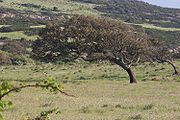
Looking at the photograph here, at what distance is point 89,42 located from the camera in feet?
144

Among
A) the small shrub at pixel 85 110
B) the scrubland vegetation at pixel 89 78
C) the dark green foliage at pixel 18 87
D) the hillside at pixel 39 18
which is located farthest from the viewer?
the hillside at pixel 39 18

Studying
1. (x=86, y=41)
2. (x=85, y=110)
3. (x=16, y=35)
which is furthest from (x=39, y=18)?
(x=85, y=110)

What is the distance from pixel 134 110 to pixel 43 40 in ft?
82.5

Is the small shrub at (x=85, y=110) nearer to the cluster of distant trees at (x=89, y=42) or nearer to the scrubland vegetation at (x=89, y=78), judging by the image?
the scrubland vegetation at (x=89, y=78)

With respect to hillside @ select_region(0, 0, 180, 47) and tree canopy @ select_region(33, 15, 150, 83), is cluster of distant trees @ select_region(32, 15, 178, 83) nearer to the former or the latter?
tree canopy @ select_region(33, 15, 150, 83)

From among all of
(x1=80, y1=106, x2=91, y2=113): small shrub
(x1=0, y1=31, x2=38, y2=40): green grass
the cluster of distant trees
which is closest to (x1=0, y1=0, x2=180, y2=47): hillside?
(x1=0, y1=31, x2=38, y2=40): green grass

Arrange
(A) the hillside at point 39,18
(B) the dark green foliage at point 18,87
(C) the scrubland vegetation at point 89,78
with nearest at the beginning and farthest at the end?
(B) the dark green foliage at point 18,87, (C) the scrubland vegetation at point 89,78, (A) the hillside at point 39,18

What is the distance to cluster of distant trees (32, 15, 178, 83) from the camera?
43.8m

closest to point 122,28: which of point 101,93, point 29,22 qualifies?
point 101,93

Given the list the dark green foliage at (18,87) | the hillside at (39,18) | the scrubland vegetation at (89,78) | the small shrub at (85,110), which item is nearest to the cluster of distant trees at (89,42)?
the scrubland vegetation at (89,78)

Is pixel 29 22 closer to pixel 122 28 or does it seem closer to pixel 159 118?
pixel 122 28

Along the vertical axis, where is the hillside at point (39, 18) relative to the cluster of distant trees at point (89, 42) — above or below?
below

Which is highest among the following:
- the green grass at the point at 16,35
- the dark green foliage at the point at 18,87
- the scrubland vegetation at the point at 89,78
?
the dark green foliage at the point at 18,87

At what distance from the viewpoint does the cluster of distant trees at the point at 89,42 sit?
43750mm
